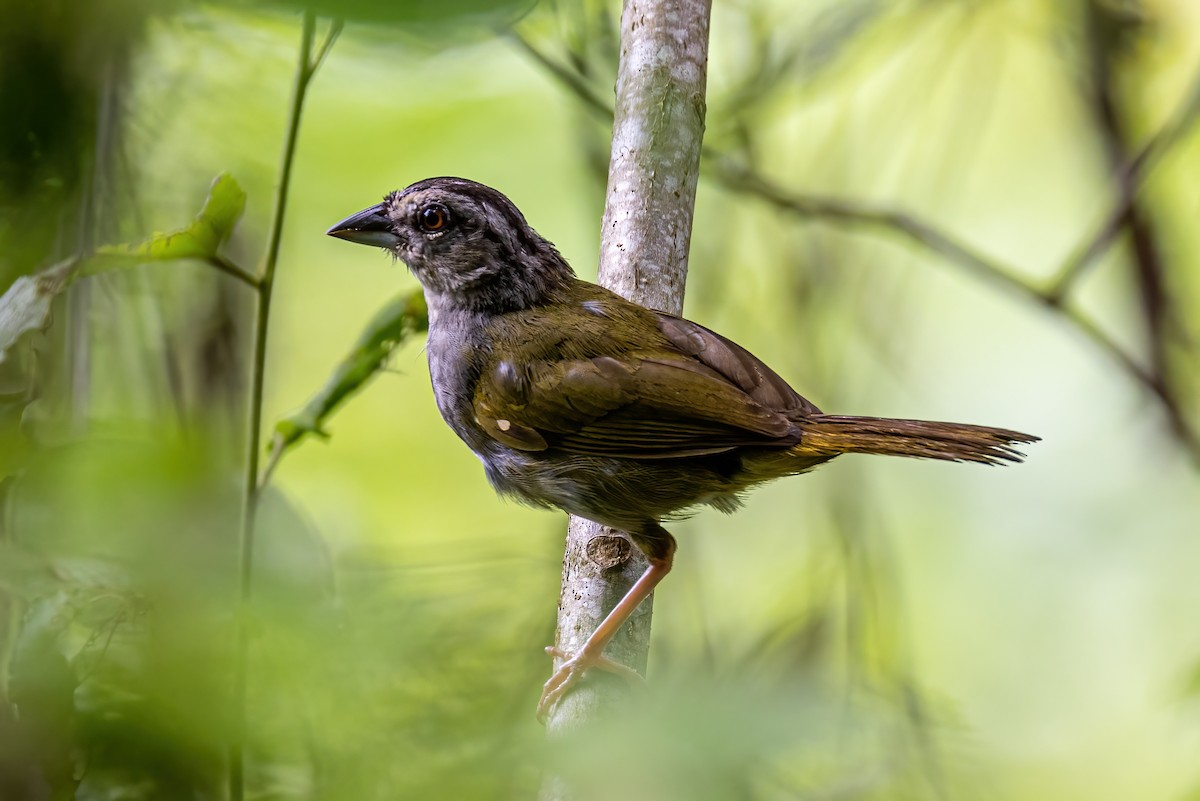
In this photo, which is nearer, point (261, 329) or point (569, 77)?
point (261, 329)

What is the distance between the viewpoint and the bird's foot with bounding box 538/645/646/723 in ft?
8.66

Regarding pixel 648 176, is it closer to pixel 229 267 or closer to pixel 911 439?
pixel 911 439

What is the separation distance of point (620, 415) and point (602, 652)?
0.76 meters

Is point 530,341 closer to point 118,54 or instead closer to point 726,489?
point 726,489

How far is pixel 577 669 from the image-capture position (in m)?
2.73

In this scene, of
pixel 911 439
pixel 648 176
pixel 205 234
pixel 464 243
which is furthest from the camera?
pixel 464 243

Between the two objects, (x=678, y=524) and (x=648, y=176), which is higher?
(x=648, y=176)

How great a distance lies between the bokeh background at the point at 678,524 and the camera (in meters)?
1.28

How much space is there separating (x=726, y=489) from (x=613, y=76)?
2286 millimetres

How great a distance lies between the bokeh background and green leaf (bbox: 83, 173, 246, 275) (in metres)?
0.18

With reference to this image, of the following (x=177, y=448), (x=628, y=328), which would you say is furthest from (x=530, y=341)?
(x=177, y=448)

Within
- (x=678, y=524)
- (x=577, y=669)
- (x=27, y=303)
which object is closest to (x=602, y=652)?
(x=577, y=669)

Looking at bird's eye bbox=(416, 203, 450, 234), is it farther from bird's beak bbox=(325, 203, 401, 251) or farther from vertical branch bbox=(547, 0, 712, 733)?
vertical branch bbox=(547, 0, 712, 733)

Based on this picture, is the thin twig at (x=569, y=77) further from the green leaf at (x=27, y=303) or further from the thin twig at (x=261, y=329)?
the green leaf at (x=27, y=303)
